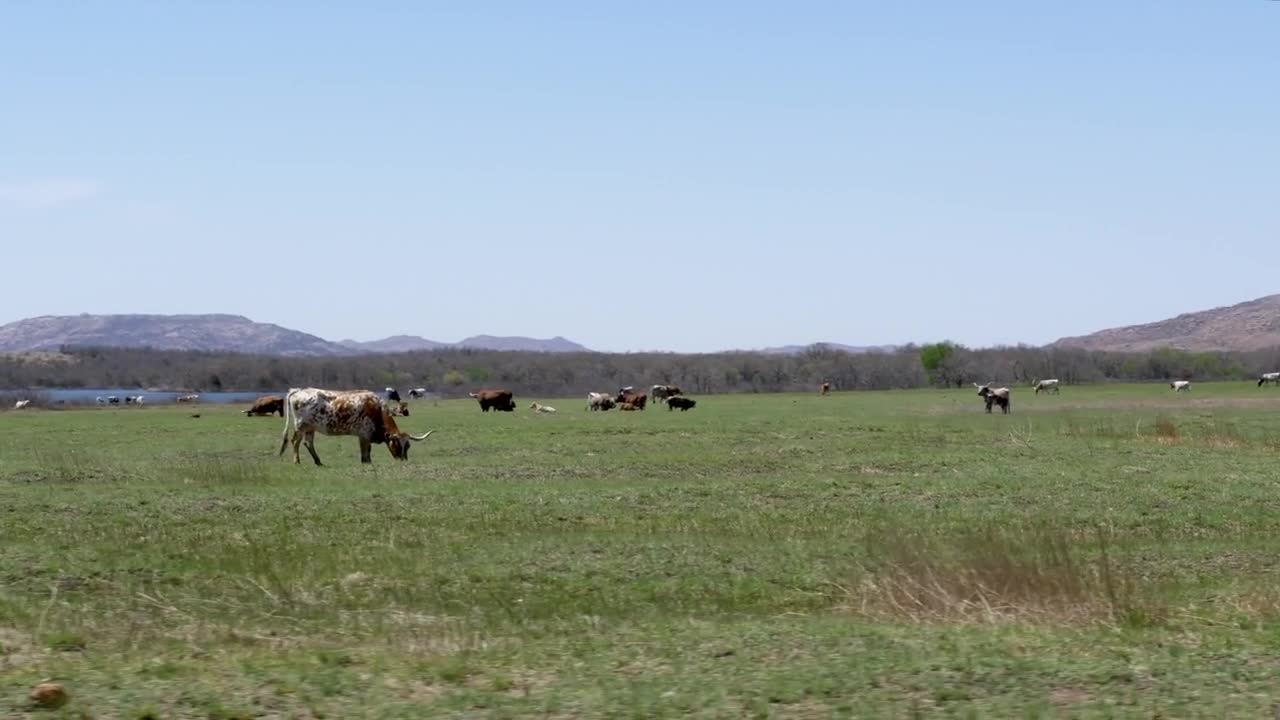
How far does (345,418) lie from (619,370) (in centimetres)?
12641

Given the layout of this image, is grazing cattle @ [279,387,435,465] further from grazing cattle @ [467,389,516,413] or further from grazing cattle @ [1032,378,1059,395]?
grazing cattle @ [1032,378,1059,395]

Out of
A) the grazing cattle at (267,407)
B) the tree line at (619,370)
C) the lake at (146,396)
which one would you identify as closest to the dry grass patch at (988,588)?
the grazing cattle at (267,407)

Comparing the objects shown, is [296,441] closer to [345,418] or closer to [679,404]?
[345,418]

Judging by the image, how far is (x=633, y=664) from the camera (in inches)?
372

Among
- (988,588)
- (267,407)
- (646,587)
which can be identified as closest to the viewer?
(988,588)

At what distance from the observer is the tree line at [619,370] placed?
135 metres

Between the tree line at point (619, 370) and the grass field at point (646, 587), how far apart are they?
94.3 meters

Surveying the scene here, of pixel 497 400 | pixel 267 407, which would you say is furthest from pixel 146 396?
pixel 267 407

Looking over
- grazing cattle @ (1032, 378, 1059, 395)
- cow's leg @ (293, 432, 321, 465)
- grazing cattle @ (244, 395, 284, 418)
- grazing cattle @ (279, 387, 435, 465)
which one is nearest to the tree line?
grazing cattle @ (1032, 378, 1059, 395)

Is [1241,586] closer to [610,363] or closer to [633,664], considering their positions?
[633,664]

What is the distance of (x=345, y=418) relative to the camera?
1247 inches

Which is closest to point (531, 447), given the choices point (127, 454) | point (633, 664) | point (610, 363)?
point (127, 454)

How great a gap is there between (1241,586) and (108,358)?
18777 centimetres

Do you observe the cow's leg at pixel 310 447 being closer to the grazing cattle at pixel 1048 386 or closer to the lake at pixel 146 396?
the lake at pixel 146 396
